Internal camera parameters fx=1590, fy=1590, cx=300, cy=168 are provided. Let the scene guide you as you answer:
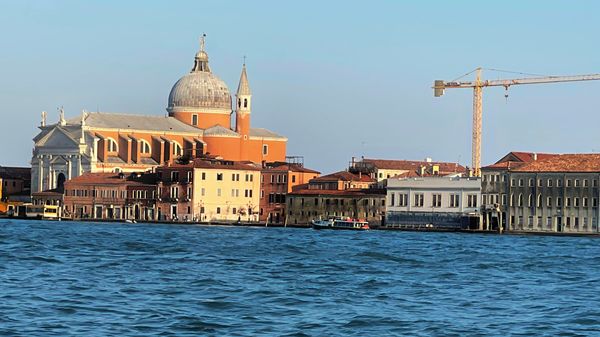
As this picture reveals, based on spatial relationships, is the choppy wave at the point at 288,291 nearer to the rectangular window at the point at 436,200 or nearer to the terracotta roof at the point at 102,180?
the rectangular window at the point at 436,200

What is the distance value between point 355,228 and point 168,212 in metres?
17.0

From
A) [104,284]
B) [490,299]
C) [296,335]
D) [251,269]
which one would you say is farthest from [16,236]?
[296,335]

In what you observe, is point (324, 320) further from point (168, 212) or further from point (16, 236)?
point (168, 212)

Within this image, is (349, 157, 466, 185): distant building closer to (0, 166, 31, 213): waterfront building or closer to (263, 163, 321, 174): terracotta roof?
(263, 163, 321, 174): terracotta roof

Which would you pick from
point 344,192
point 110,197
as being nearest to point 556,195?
point 344,192

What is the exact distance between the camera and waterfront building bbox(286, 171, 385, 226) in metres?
97.4

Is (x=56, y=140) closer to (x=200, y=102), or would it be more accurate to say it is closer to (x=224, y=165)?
(x=200, y=102)

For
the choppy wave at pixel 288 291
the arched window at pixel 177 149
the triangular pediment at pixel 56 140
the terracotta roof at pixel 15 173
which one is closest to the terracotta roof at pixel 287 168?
the arched window at pixel 177 149

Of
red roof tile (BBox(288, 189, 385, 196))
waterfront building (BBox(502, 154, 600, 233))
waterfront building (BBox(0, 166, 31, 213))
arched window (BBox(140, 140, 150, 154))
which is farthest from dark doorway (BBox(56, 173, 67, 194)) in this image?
waterfront building (BBox(502, 154, 600, 233))

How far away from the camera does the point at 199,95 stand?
388 feet

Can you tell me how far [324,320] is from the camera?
1121 inches

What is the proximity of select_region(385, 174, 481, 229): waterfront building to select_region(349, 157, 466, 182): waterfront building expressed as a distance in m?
7.66

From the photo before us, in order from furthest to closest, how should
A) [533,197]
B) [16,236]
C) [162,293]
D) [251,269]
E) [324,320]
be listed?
[533,197] → [16,236] → [251,269] → [162,293] → [324,320]

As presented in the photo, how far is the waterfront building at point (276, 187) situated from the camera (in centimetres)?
10394
